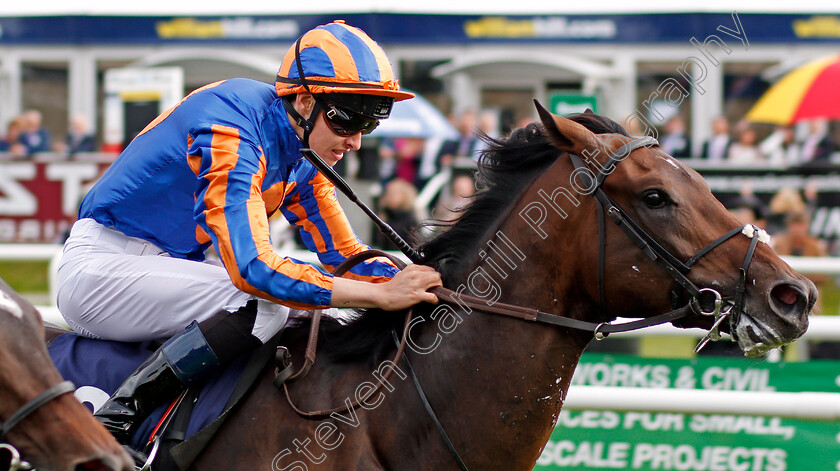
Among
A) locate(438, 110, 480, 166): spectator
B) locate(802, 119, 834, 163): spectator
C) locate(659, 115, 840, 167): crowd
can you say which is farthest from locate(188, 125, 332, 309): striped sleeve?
locate(802, 119, 834, 163): spectator

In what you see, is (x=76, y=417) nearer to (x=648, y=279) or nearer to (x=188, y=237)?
(x=188, y=237)

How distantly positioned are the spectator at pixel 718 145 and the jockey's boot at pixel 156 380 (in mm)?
8668

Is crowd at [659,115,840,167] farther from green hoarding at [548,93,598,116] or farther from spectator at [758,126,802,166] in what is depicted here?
green hoarding at [548,93,598,116]

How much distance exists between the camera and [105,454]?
6.98ft

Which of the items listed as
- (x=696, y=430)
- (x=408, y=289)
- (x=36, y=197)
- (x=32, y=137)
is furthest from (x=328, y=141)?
(x=32, y=137)

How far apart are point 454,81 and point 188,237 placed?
37.6 ft

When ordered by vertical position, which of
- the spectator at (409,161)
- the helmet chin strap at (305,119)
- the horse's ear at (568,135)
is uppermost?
the horse's ear at (568,135)

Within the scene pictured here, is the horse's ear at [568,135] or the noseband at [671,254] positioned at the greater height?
the horse's ear at [568,135]

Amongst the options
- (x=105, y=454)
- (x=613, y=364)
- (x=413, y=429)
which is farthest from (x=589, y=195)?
(x=613, y=364)

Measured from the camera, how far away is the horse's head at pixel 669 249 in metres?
2.60

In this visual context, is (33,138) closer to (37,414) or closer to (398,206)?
(398,206)

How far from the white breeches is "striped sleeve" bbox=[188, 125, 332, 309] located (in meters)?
0.22

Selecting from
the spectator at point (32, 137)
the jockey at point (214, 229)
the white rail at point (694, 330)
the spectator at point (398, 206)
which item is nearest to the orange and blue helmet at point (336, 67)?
the jockey at point (214, 229)

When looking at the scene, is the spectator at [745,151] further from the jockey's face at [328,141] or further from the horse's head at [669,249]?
the jockey's face at [328,141]
